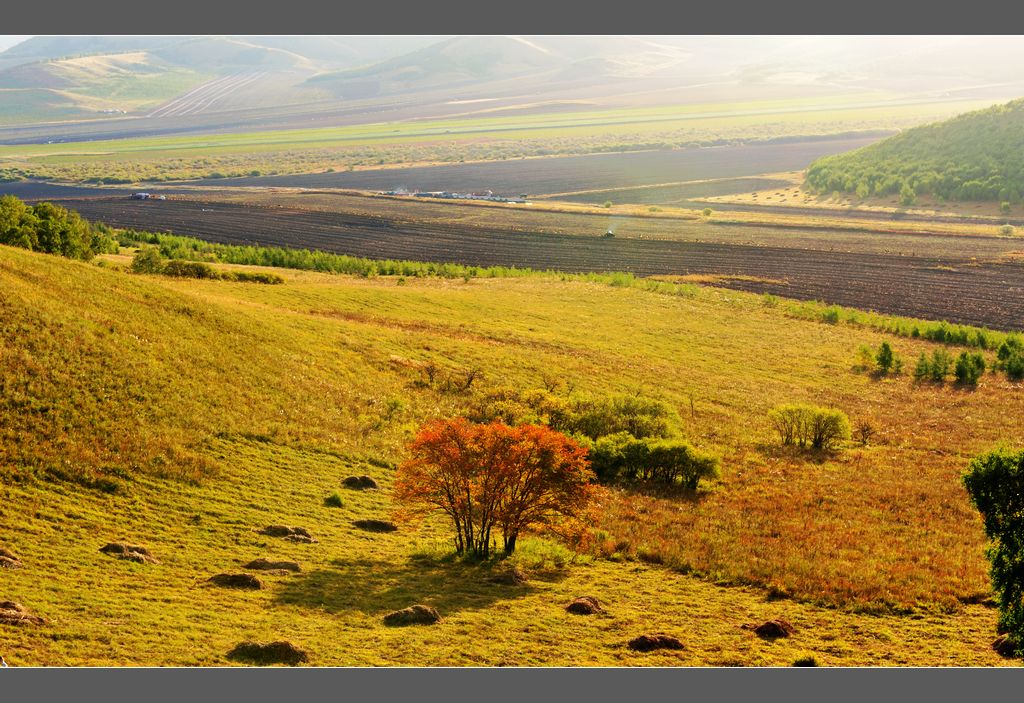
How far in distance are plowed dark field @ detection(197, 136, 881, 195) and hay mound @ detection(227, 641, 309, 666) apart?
446 feet

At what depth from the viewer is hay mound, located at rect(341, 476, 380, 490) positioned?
33.8m

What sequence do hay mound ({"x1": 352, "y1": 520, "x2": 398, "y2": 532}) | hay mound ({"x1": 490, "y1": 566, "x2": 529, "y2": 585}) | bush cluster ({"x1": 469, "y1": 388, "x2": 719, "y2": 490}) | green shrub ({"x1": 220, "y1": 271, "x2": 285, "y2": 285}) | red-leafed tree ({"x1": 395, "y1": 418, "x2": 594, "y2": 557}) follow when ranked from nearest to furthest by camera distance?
hay mound ({"x1": 490, "y1": 566, "x2": 529, "y2": 585})
red-leafed tree ({"x1": 395, "y1": 418, "x2": 594, "y2": 557})
hay mound ({"x1": 352, "y1": 520, "x2": 398, "y2": 532})
bush cluster ({"x1": 469, "y1": 388, "x2": 719, "y2": 490})
green shrub ({"x1": 220, "y1": 271, "x2": 285, "y2": 285})

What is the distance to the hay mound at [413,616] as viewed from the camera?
22.5m

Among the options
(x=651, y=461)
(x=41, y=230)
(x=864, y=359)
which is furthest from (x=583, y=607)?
(x=41, y=230)

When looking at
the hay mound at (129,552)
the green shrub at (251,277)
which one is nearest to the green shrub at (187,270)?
the green shrub at (251,277)

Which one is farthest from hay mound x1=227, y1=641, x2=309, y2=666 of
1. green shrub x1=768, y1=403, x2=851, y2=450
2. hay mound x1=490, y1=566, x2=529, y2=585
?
green shrub x1=768, y1=403, x2=851, y2=450

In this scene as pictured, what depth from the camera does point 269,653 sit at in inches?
781

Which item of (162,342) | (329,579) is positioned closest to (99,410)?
(162,342)

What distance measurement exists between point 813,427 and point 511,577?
22908 millimetres

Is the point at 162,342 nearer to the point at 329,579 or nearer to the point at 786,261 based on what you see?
the point at 329,579

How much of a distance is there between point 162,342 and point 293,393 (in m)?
5.42

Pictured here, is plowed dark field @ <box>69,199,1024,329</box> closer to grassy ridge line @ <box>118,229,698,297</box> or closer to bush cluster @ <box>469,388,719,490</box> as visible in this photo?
grassy ridge line @ <box>118,229,698,297</box>

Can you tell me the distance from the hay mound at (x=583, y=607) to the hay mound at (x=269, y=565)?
23.8 feet

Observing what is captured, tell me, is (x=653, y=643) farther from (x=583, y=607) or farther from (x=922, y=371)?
(x=922, y=371)
